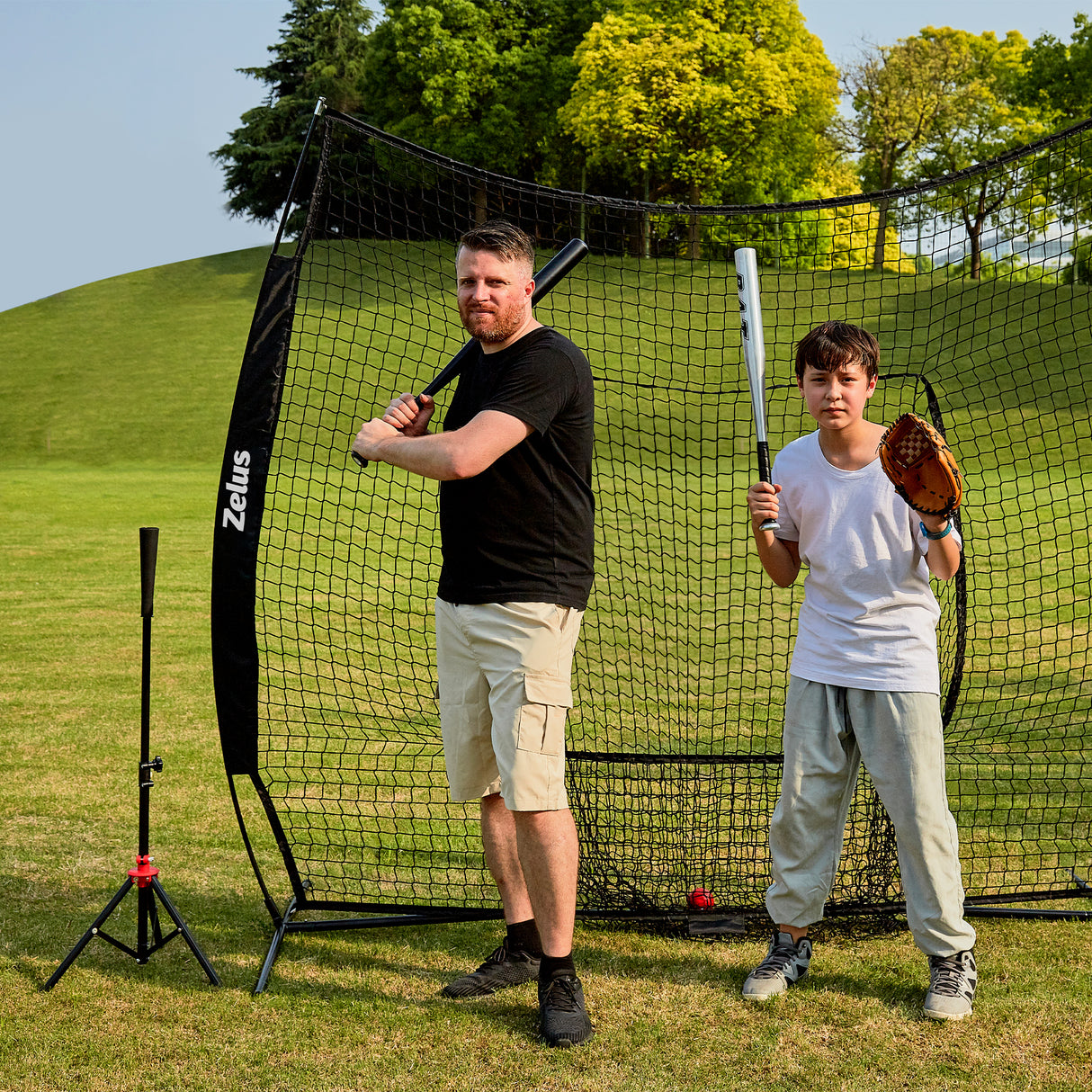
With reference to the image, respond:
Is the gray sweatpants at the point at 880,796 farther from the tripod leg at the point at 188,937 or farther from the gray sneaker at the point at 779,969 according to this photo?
the tripod leg at the point at 188,937

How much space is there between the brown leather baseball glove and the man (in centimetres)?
79

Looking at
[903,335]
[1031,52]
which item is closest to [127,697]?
[903,335]

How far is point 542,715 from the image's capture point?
2.90 m

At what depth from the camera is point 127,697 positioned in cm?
627

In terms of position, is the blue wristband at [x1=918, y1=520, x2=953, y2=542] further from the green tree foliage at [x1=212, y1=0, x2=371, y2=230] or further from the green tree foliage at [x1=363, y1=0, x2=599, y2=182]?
the green tree foliage at [x1=212, y1=0, x2=371, y2=230]

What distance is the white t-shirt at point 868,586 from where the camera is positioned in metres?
2.97

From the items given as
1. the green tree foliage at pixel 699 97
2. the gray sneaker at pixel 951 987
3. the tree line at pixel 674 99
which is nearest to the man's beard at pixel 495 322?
the gray sneaker at pixel 951 987

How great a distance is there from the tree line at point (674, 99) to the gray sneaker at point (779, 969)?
33.3 meters

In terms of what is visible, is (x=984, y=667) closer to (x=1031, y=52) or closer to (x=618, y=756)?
(x=618, y=756)

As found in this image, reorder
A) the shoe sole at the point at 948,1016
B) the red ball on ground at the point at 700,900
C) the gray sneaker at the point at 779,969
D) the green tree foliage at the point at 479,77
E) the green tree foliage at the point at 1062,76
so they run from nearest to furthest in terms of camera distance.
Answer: the shoe sole at the point at 948,1016 → the gray sneaker at the point at 779,969 → the red ball on ground at the point at 700,900 → the green tree foliage at the point at 1062,76 → the green tree foliage at the point at 479,77

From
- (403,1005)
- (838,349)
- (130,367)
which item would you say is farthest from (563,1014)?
(130,367)

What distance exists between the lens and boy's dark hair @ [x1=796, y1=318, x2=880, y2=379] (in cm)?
300

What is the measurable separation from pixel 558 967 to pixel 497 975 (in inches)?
12.5

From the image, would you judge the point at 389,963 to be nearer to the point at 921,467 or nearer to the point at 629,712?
the point at 921,467
